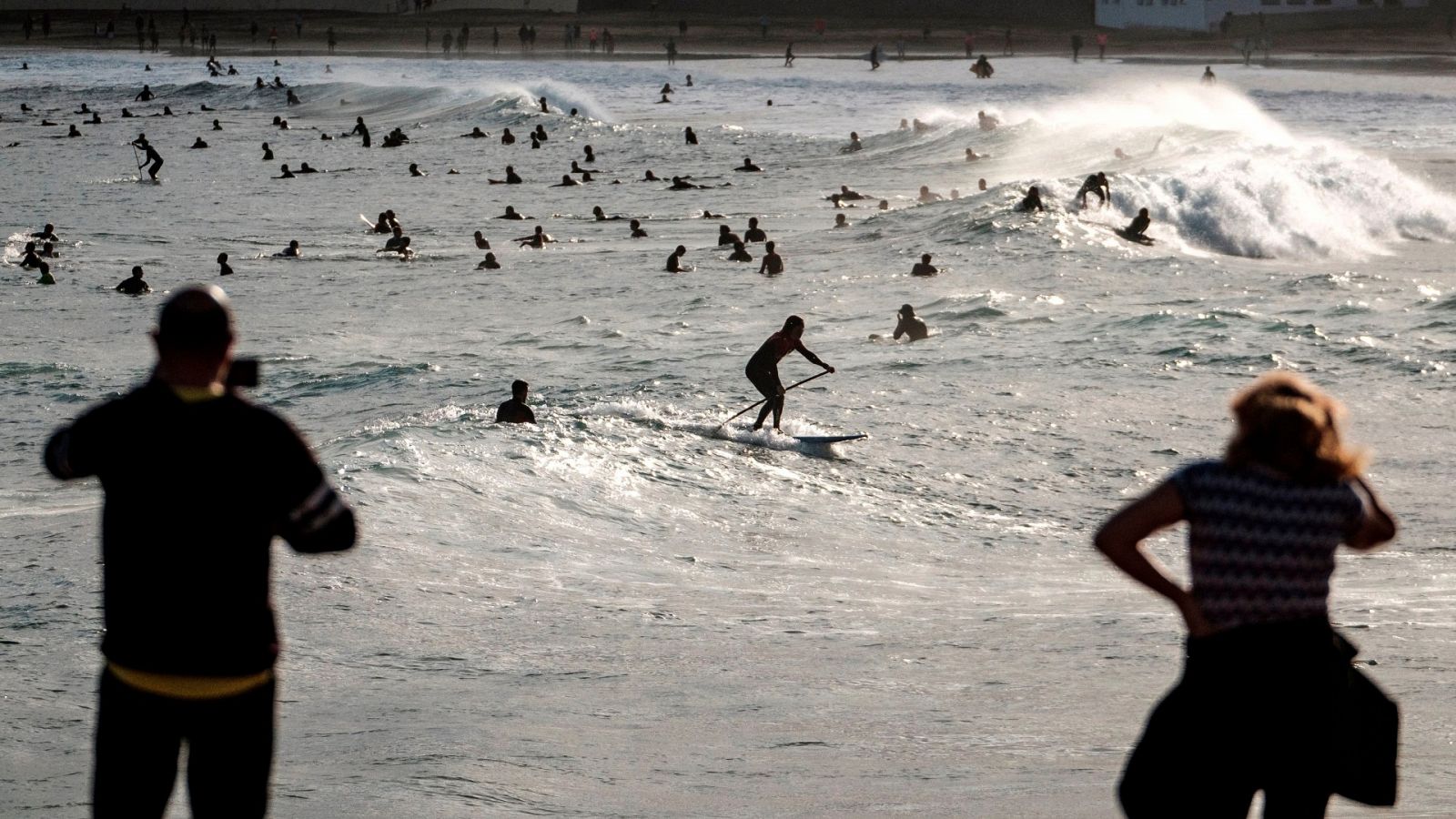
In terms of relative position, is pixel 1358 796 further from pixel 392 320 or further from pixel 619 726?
pixel 392 320

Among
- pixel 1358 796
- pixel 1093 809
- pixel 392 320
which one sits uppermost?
pixel 1358 796

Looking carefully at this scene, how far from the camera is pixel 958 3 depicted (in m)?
87.3

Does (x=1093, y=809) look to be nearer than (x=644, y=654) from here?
Yes

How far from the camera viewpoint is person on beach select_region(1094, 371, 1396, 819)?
137 inches

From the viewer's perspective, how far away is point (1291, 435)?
3.46 m

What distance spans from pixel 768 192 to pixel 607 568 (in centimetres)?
2933

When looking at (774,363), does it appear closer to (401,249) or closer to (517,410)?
(517,410)

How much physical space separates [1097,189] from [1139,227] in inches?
101

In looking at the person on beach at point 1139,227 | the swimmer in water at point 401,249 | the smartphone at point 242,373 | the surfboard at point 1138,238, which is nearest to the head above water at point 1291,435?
the smartphone at point 242,373

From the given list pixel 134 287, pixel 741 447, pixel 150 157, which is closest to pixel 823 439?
pixel 741 447

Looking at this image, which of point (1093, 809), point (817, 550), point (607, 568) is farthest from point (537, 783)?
point (817, 550)

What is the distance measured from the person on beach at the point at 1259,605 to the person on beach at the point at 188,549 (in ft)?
5.22

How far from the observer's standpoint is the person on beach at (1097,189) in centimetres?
3428

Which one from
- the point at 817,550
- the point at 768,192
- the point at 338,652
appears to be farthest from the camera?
the point at 768,192
